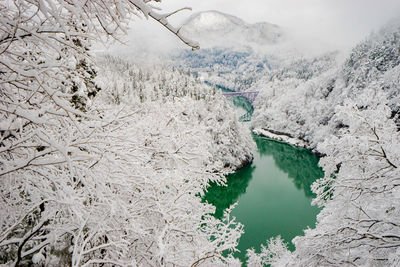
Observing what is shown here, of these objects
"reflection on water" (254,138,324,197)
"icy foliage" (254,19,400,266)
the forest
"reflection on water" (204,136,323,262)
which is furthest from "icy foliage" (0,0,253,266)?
"reflection on water" (254,138,324,197)

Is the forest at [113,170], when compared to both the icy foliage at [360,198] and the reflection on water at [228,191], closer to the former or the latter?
the icy foliage at [360,198]

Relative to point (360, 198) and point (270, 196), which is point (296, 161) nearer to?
point (270, 196)

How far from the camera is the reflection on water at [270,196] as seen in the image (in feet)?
81.6

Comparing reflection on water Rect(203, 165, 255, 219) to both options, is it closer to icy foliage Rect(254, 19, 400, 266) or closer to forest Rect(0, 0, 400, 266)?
icy foliage Rect(254, 19, 400, 266)

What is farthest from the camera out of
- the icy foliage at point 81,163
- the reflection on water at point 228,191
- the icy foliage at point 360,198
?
the reflection on water at point 228,191

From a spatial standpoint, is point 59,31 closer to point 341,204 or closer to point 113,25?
point 113,25

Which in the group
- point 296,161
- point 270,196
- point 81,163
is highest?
point 81,163

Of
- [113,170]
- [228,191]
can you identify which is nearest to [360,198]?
[113,170]

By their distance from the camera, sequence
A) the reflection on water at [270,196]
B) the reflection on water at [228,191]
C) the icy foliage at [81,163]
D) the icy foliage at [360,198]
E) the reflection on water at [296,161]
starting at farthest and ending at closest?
the reflection on water at [296,161] < the reflection on water at [228,191] < the reflection on water at [270,196] < the icy foliage at [360,198] < the icy foliage at [81,163]

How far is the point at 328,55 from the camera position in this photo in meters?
187

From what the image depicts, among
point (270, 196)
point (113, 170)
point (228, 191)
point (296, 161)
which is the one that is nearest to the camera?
point (113, 170)

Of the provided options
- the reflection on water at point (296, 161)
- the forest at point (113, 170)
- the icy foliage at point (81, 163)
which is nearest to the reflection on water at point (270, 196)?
the reflection on water at point (296, 161)

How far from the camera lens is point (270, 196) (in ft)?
110

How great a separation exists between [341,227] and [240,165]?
1454 inches
